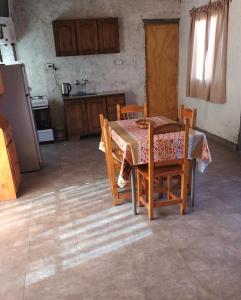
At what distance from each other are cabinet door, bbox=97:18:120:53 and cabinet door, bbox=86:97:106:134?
1.00 m

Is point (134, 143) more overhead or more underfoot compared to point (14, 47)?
more underfoot

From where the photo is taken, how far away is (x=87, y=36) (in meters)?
5.07

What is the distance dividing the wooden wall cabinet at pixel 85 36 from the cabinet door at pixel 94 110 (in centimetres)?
95

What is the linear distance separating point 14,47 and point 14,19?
54 centimetres

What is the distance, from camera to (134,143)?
92.0 inches

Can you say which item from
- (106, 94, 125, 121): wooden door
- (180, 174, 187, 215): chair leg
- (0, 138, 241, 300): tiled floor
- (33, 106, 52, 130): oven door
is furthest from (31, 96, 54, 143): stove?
(180, 174, 187, 215): chair leg

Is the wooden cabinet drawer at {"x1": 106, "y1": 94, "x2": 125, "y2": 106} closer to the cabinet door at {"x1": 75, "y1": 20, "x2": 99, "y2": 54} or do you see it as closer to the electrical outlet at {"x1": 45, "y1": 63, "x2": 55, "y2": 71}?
the cabinet door at {"x1": 75, "y1": 20, "x2": 99, "y2": 54}

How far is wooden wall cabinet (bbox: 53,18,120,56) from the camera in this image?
4.97 metres

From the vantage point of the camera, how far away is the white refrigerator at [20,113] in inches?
142

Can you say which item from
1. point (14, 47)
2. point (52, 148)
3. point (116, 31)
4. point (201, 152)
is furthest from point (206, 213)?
point (14, 47)

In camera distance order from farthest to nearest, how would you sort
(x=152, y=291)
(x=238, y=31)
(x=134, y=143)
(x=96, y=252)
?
1. (x=238, y=31)
2. (x=134, y=143)
3. (x=96, y=252)
4. (x=152, y=291)

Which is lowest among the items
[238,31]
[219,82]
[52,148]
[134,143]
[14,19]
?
[52,148]

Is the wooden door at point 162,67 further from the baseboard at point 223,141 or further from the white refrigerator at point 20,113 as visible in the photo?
the white refrigerator at point 20,113

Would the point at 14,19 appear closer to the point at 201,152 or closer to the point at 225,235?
the point at 201,152
